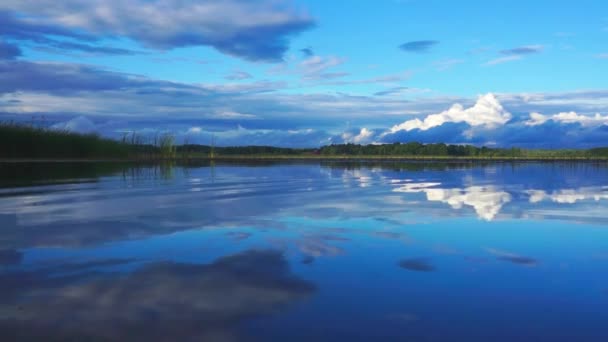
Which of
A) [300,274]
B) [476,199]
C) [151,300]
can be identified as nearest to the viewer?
[151,300]

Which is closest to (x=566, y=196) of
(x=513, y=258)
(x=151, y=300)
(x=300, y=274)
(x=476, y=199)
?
(x=476, y=199)

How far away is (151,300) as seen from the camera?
16.7ft

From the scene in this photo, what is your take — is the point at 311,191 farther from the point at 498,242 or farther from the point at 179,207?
the point at 498,242

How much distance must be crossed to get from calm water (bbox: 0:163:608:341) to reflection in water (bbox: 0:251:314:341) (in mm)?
19

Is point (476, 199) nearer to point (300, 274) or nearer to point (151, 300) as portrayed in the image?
point (300, 274)

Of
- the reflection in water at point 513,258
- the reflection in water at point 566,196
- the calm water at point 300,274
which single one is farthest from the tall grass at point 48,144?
the reflection in water at point 513,258

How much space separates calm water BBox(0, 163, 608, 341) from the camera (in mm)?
4430

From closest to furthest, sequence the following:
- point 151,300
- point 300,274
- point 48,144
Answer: point 151,300, point 300,274, point 48,144

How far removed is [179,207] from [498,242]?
23.9 ft

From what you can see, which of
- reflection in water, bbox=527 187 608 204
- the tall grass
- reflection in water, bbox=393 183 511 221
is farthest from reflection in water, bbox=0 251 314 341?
the tall grass

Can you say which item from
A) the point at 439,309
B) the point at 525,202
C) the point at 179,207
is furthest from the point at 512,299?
the point at 525,202

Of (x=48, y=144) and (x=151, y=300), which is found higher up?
(x=48, y=144)

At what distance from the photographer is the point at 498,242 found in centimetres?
829

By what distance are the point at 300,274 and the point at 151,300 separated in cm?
180
